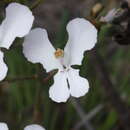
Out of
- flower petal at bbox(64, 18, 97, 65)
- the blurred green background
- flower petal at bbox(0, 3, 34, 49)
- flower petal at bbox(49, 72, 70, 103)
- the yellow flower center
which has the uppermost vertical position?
flower petal at bbox(0, 3, 34, 49)

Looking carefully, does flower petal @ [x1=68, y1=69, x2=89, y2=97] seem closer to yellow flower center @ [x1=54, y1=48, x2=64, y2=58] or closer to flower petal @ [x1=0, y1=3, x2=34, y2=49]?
yellow flower center @ [x1=54, y1=48, x2=64, y2=58]

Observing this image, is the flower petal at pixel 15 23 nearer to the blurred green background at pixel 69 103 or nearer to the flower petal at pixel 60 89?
the flower petal at pixel 60 89

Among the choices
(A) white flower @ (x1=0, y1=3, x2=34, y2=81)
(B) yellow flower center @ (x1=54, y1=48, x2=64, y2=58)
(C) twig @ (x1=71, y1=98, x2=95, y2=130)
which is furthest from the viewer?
(C) twig @ (x1=71, y1=98, x2=95, y2=130)

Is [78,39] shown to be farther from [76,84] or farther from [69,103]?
[69,103]

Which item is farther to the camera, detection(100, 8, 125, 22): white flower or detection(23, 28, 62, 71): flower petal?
detection(100, 8, 125, 22): white flower

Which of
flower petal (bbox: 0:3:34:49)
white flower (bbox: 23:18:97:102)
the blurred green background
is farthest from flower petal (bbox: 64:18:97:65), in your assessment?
the blurred green background

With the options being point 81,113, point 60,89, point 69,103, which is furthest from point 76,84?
point 69,103

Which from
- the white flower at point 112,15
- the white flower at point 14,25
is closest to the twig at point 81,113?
the white flower at point 112,15
